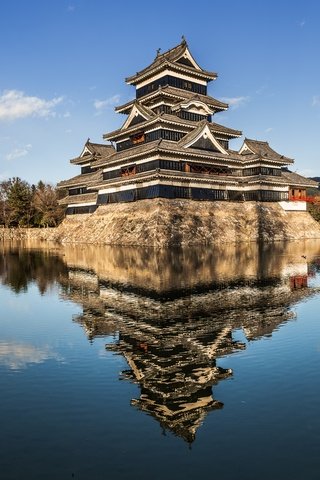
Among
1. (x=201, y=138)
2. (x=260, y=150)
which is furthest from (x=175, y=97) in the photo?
(x=260, y=150)

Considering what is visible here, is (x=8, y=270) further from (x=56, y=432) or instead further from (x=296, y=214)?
(x=296, y=214)

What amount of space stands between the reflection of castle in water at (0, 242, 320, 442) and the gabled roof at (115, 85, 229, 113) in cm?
3210

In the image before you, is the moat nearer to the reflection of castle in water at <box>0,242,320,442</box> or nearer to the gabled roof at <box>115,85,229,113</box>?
the reflection of castle in water at <box>0,242,320,442</box>

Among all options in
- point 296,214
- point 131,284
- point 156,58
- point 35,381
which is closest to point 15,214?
point 156,58

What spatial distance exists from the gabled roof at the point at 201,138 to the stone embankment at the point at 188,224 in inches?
289

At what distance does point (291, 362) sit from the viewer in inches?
364

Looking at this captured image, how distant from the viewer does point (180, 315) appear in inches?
539

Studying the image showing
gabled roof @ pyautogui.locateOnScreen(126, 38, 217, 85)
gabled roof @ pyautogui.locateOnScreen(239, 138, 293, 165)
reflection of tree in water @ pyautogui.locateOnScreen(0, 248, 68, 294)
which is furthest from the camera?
gabled roof @ pyautogui.locateOnScreen(239, 138, 293, 165)

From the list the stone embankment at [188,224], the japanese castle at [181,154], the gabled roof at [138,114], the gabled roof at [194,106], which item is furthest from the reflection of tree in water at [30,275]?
the gabled roof at [194,106]

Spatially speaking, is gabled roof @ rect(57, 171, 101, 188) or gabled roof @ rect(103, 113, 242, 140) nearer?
gabled roof @ rect(103, 113, 242, 140)

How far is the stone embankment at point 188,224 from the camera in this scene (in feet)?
145

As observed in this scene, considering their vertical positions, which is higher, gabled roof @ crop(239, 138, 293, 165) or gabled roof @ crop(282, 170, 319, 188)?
gabled roof @ crop(239, 138, 293, 165)

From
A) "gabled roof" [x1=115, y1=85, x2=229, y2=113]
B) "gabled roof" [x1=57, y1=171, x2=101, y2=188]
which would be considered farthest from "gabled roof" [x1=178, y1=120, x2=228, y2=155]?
"gabled roof" [x1=57, y1=171, x2=101, y2=188]

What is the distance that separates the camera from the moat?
211 inches
